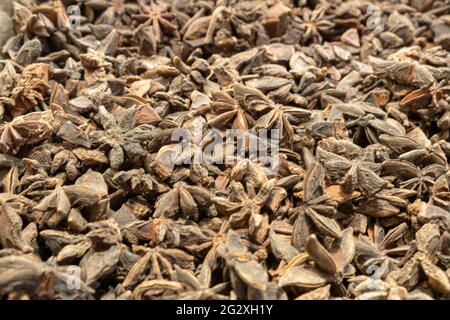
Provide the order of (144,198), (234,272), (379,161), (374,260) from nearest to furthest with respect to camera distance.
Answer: (234,272)
(374,260)
(144,198)
(379,161)

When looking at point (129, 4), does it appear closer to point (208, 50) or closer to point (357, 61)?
point (208, 50)

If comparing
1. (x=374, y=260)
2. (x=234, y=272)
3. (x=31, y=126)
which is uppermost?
(x=31, y=126)

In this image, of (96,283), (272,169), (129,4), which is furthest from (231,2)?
(96,283)

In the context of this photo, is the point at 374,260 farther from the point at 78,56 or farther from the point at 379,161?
the point at 78,56

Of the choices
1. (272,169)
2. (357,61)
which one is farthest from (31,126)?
(357,61)

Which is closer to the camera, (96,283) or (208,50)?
(96,283)

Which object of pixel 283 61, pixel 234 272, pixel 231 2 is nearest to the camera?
pixel 234 272

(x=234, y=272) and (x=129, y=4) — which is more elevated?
(x=129, y=4)
